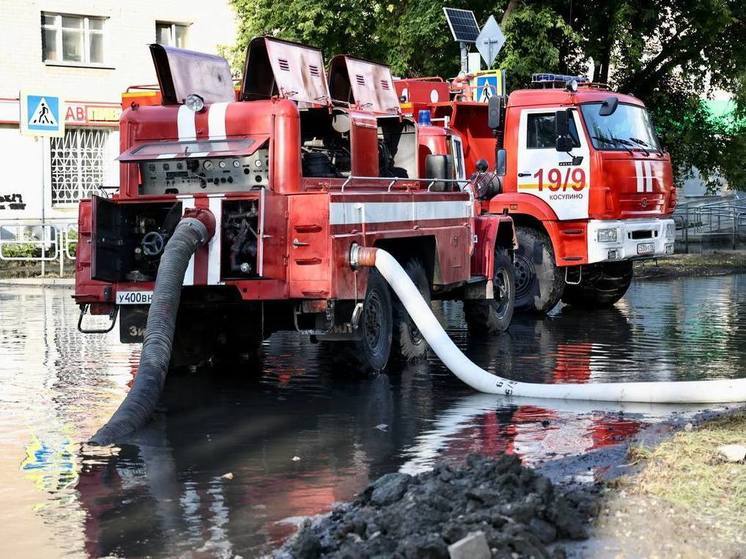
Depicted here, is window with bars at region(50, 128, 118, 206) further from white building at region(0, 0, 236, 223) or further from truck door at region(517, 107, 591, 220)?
truck door at region(517, 107, 591, 220)

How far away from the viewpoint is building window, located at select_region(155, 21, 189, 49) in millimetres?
33094

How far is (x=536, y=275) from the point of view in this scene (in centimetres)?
1775

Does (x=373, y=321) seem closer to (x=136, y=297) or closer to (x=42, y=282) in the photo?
(x=136, y=297)

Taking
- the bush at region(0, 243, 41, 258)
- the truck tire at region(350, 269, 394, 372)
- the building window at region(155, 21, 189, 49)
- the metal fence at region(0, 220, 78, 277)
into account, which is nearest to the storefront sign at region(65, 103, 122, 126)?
the building window at region(155, 21, 189, 49)

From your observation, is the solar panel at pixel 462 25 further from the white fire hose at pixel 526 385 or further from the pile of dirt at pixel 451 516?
the pile of dirt at pixel 451 516

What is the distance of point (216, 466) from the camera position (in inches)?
312

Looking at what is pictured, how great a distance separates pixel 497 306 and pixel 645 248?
3.32 meters

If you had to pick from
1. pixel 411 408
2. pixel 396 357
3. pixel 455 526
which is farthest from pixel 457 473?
pixel 396 357

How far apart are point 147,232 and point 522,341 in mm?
5149

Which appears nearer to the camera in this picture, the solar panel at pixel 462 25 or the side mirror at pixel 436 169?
the side mirror at pixel 436 169

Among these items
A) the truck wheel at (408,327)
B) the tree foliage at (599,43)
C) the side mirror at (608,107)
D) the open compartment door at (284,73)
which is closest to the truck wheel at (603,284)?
the side mirror at (608,107)

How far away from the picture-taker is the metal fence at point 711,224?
3331 cm

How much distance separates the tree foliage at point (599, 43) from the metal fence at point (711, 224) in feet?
6.52

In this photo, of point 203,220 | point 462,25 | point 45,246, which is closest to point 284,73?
point 203,220
